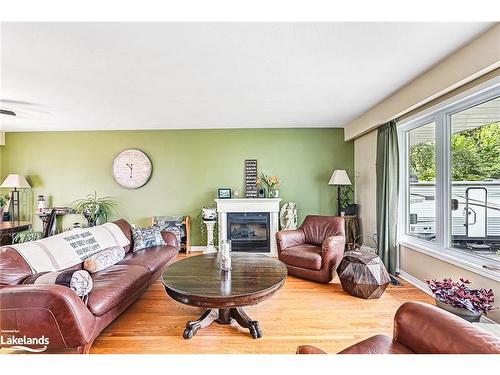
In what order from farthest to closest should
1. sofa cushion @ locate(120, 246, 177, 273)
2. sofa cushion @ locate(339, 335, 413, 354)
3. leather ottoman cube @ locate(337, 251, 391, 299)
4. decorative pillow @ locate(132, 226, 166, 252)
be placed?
decorative pillow @ locate(132, 226, 166, 252), sofa cushion @ locate(120, 246, 177, 273), leather ottoman cube @ locate(337, 251, 391, 299), sofa cushion @ locate(339, 335, 413, 354)

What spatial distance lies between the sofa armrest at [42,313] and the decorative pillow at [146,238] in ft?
5.53

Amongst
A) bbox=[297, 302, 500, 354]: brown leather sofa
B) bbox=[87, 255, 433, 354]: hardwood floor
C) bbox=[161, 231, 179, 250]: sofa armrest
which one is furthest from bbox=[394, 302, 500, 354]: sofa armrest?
bbox=[161, 231, 179, 250]: sofa armrest

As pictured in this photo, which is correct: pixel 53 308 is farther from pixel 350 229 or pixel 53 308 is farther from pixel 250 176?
pixel 350 229

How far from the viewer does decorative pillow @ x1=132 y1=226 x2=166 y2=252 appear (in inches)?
130

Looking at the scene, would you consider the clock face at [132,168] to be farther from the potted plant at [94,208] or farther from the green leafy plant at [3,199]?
the green leafy plant at [3,199]

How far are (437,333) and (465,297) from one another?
1.24 metres

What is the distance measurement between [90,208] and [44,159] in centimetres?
152

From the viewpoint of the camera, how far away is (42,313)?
1.57 metres

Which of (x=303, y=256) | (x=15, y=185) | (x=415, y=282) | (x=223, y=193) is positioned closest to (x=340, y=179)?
(x=303, y=256)

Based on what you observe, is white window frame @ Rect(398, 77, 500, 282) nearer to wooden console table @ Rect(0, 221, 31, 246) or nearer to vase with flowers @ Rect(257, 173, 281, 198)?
vase with flowers @ Rect(257, 173, 281, 198)

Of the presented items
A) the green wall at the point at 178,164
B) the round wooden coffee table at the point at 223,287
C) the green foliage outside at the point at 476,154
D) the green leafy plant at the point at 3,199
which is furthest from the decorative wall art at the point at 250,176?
the green leafy plant at the point at 3,199

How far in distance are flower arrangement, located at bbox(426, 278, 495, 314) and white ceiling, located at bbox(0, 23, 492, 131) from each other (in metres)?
2.10

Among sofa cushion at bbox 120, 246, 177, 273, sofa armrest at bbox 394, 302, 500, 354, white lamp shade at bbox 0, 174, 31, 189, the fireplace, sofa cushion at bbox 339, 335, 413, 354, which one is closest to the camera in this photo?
sofa armrest at bbox 394, 302, 500, 354
